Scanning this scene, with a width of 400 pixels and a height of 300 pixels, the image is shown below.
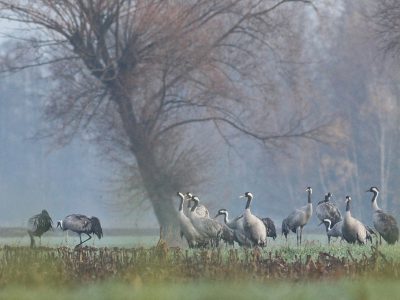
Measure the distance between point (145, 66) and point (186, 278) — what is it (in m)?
25.3

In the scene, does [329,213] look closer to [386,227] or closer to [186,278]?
[386,227]

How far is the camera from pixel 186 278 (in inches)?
734

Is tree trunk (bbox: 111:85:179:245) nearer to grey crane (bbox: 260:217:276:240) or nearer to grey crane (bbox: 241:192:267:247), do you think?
grey crane (bbox: 260:217:276:240)

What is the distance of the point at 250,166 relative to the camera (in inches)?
3844

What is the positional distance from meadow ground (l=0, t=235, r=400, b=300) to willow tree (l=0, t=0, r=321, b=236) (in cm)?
2021

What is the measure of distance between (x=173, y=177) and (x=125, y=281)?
2656cm

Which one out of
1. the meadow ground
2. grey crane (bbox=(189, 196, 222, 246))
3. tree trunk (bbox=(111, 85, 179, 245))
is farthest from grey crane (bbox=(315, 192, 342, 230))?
the meadow ground

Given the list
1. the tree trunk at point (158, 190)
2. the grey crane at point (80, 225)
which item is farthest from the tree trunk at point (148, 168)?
the grey crane at point (80, 225)

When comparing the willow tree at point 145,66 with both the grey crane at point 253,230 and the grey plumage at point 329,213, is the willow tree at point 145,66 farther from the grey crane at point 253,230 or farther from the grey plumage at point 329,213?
the grey crane at point 253,230

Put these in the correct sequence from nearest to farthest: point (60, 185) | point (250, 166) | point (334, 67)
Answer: point (334, 67) < point (250, 166) < point (60, 185)

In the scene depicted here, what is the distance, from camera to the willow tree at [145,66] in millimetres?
43156

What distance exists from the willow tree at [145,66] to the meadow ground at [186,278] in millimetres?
20211

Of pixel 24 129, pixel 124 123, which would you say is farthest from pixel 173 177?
pixel 24 129

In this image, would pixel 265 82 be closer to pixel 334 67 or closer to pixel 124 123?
pixel 124 123
